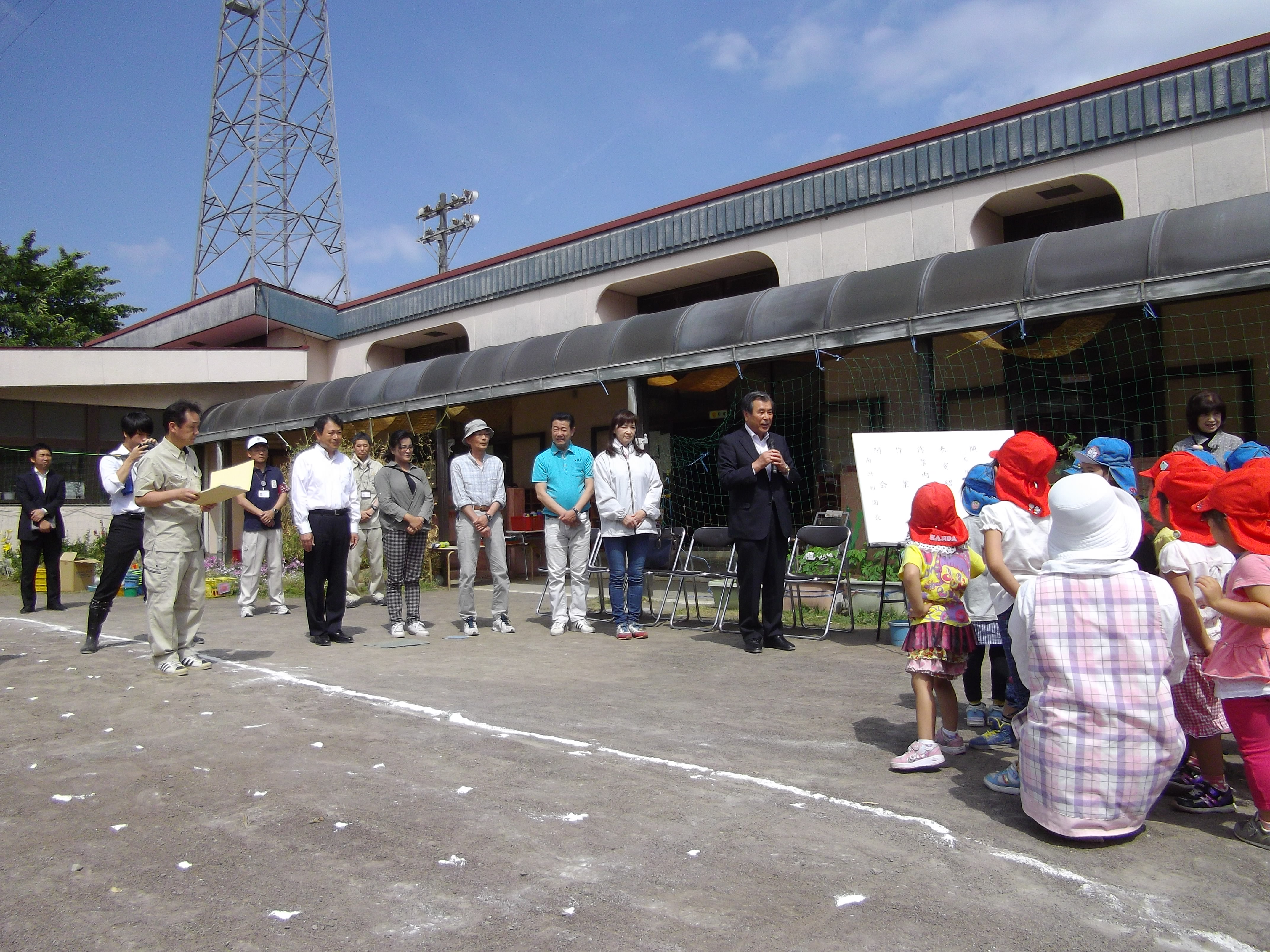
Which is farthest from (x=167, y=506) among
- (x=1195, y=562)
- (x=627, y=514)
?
(x=1195, y=562)

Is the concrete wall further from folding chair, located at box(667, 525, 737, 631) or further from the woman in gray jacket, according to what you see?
the woman in gray jacket

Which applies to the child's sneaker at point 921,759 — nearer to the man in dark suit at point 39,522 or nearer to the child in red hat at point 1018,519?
the child in red hat at point 1018,519

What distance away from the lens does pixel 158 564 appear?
606 cm

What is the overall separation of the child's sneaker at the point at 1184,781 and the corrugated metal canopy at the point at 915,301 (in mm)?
4796

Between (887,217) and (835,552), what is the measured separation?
433 centimetres

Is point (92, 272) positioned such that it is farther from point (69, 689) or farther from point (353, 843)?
point (353, 843)

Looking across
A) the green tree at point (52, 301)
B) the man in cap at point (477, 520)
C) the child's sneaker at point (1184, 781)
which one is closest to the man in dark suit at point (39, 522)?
the man in cap at point (477, 520)

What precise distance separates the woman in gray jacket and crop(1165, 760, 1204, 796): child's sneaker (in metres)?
5.75

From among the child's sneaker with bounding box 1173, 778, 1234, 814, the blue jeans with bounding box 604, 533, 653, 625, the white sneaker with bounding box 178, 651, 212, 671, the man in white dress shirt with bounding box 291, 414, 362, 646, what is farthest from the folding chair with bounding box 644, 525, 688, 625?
the child's sneaker with bounding box 1173, 778, 1234, 814

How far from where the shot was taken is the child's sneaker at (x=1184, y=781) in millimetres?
3416

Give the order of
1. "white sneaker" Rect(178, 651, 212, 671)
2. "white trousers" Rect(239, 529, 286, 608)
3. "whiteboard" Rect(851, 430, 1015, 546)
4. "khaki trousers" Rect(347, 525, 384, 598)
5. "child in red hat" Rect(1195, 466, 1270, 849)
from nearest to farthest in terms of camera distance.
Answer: "child in red hat" Rect(1195, 466, 1270, 849) → "white sneaker" Rect(178, 651, 212, 671) → "whiteboard" Rect(851, 430, 1015, 546) → "white trousers" Rect(239, 529, 286, 608) → "khaki trousers" Rect(347, 525, 384, 598)

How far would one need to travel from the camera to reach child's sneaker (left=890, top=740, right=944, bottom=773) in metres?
3.76

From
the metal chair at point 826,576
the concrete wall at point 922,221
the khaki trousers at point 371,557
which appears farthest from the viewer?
the khaki trousers at point 371,557

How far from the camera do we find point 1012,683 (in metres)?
4.33
